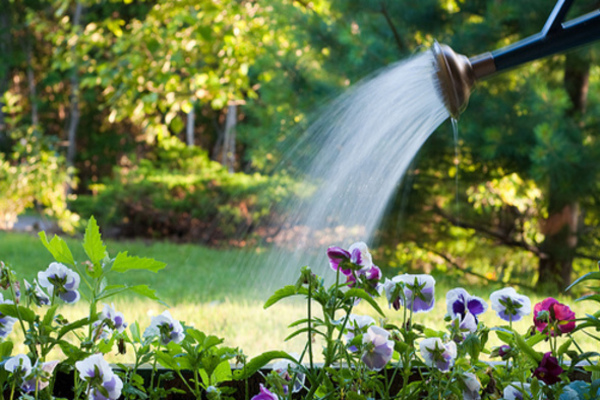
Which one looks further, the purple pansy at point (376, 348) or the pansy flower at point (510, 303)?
the pansy flower at point (510, 303)

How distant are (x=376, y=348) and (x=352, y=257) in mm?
110

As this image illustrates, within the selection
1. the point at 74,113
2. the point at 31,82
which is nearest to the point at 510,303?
the point at 74,113

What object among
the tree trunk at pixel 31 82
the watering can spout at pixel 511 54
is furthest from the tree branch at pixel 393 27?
the tree trunk at pixel 31 82

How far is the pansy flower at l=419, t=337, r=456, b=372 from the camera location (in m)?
0.74

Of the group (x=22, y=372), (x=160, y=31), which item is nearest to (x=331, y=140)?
(x=22, y=372)

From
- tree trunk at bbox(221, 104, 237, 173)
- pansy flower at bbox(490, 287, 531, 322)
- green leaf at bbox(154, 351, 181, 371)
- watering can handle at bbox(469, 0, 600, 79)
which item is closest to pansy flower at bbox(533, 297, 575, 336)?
pansy flower at bbox(490, 287, 531, 322)

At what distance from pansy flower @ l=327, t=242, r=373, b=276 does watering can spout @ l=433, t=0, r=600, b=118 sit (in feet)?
0.79

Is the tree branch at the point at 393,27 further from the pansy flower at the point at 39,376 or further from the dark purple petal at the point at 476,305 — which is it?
the pansy flower at the point at 39,376

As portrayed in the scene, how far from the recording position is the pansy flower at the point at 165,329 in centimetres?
81

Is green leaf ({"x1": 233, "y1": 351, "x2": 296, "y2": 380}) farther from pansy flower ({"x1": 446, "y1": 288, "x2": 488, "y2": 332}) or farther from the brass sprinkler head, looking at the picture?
the brass sprinkler head

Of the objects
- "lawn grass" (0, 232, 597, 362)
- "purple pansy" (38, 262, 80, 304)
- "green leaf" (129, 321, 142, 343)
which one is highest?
"purple pansy" (38, 262, 80, 304)

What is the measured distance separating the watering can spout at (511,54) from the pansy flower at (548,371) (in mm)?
335

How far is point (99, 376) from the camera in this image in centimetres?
70

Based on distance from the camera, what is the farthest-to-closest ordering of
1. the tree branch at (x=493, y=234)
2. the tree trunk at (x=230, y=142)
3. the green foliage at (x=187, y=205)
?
the tree trunk at (x=230, y=142) < the green foliage at (x=187, y=205) < the tree branch at (x=493, y=234)
